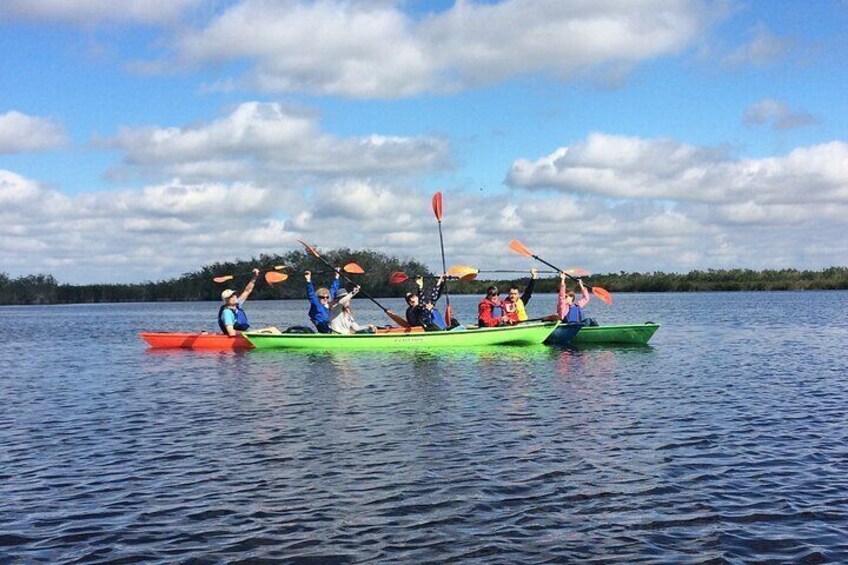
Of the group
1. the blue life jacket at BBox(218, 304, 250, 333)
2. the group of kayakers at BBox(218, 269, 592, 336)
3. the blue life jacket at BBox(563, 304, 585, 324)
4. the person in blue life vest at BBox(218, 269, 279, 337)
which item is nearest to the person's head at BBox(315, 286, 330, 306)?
the group of kayakers at BBox(218, 269, 592, 336)

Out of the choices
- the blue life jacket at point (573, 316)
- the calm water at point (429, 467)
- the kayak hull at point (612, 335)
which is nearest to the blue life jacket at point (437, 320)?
the kayak hull at point (612, 335)

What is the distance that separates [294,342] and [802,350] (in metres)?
15.9

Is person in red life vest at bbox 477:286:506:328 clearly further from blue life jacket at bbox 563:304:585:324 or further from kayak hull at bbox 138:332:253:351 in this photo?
kayak hull at bbox 138:332:253:351

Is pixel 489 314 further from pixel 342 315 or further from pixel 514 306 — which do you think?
pixel 342 315

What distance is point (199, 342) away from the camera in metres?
27.3

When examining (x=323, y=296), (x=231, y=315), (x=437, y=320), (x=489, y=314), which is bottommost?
(x=437, y=320)

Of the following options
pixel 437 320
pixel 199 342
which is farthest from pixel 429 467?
pixel 199 342

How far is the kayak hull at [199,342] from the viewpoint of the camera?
26.3 m

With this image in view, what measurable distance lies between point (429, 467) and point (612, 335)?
691 inches

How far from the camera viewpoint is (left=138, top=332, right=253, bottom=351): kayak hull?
26327 millimetres

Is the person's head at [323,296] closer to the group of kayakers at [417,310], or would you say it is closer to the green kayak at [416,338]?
the group of kayakers at [417,310]

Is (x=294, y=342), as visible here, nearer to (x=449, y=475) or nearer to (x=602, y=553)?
(x=449, y=475)

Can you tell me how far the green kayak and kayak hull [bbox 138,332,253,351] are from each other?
0.83m

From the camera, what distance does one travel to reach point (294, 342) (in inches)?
993
